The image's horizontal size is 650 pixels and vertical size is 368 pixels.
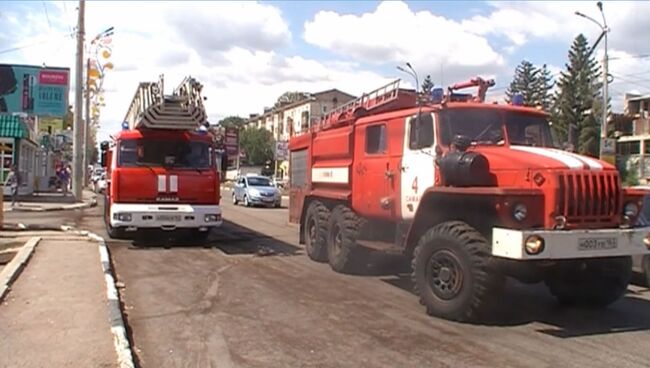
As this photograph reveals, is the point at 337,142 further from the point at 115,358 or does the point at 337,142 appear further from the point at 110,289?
the point at 115,358

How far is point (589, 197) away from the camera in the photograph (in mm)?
7793

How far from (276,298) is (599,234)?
13.5ft

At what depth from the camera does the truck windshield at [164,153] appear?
1456 cm

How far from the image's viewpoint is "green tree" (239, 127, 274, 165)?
377 feet

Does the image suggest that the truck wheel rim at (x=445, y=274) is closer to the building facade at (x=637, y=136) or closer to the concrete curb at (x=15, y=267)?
the concrete curb at (x=15, y=267)

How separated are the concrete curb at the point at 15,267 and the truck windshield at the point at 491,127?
6023 mm

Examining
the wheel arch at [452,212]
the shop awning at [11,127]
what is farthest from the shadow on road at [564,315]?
the shop awning at [11,127]

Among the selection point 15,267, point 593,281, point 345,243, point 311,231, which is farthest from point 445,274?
point 15,267

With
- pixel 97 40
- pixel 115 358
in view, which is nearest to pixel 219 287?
pixel 115 358

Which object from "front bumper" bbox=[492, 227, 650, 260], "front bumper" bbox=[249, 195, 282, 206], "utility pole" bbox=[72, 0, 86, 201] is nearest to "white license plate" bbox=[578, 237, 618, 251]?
"front bumper" bbox=[492, 227, 650, 260]

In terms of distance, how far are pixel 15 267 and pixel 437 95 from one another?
681 centimetres

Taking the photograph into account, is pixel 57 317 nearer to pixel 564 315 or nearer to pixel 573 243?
pixel 573 243

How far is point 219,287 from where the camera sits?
33.0 feet

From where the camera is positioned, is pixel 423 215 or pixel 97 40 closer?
pixel 423 215
